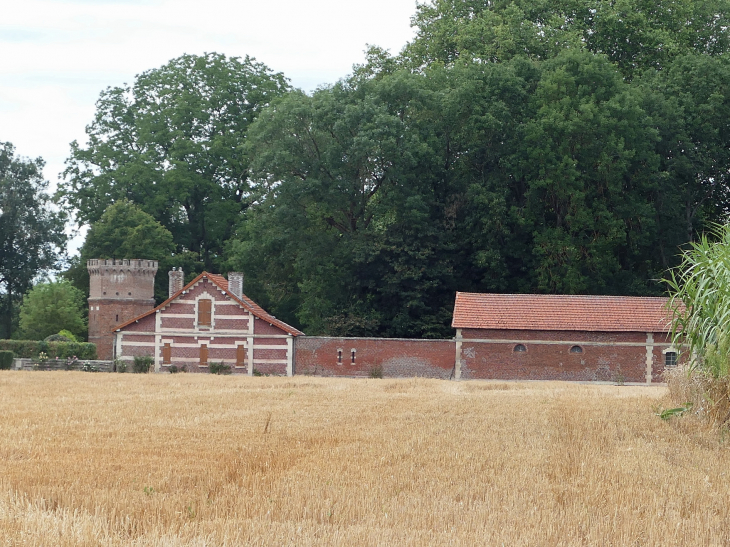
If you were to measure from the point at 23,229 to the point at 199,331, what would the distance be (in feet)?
80.6

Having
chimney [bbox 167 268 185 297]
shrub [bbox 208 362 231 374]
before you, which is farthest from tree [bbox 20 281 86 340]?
shrub [bbox 208 362 231 374]

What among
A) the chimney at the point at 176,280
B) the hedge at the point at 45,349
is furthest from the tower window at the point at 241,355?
the hedge at the point at 45,349

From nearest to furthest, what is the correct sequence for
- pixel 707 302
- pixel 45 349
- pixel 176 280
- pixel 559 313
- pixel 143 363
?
pixel 707 302 < pixel 559 313 < pixel 143 363 < pixel 45 349 < pixel 176 280

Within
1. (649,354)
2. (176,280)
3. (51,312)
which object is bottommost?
(649,354)

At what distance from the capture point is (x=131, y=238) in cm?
5841

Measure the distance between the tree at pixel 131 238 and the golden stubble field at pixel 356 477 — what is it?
38163mm

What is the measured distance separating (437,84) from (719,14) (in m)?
18.2

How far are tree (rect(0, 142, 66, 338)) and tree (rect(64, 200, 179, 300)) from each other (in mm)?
7205

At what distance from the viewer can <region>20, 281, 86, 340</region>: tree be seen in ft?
196

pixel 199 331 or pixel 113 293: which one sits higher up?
pixel 113 293

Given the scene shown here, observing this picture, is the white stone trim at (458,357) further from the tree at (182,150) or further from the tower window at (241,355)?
the tree at (182,150)

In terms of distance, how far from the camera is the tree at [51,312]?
59781 millimetres

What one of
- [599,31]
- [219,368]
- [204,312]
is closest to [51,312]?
[204,312]

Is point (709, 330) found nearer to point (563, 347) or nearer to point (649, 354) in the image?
point (563, 347)
